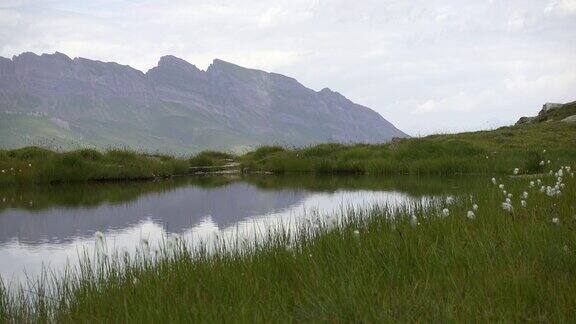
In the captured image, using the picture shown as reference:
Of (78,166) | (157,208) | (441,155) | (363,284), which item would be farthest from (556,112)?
(363,284)

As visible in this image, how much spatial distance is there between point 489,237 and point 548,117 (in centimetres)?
3491

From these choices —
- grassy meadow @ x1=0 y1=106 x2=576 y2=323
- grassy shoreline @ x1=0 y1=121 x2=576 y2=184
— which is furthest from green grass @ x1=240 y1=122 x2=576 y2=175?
grassy meadow @ x1=0 y1=106 x2=576 y2=323

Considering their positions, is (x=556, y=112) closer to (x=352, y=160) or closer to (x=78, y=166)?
(x=352, y=160)

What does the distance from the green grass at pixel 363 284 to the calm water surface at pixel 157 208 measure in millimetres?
1535

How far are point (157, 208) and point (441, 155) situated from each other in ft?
45.1

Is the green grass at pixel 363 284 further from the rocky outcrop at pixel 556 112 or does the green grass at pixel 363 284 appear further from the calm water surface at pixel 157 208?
the rocky outcrop at pixel 556 112

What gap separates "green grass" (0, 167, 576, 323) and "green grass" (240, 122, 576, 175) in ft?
44.0

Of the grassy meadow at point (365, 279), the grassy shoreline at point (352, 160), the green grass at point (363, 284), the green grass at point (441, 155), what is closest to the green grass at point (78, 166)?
the grassy shoreline at point (352, 160)

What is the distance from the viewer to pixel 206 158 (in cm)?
3256

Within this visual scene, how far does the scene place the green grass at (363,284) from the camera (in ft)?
14.4

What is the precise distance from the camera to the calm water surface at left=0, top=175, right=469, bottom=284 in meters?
10.7

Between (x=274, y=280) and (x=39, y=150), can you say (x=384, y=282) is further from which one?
(x=39, y=150)

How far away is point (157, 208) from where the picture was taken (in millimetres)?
15719

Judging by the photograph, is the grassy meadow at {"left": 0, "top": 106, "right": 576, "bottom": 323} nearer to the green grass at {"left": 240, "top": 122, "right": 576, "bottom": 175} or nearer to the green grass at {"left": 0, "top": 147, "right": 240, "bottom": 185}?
the green grass at {"left": 240, "top": 122, "right": 576, "bottom": 175}
